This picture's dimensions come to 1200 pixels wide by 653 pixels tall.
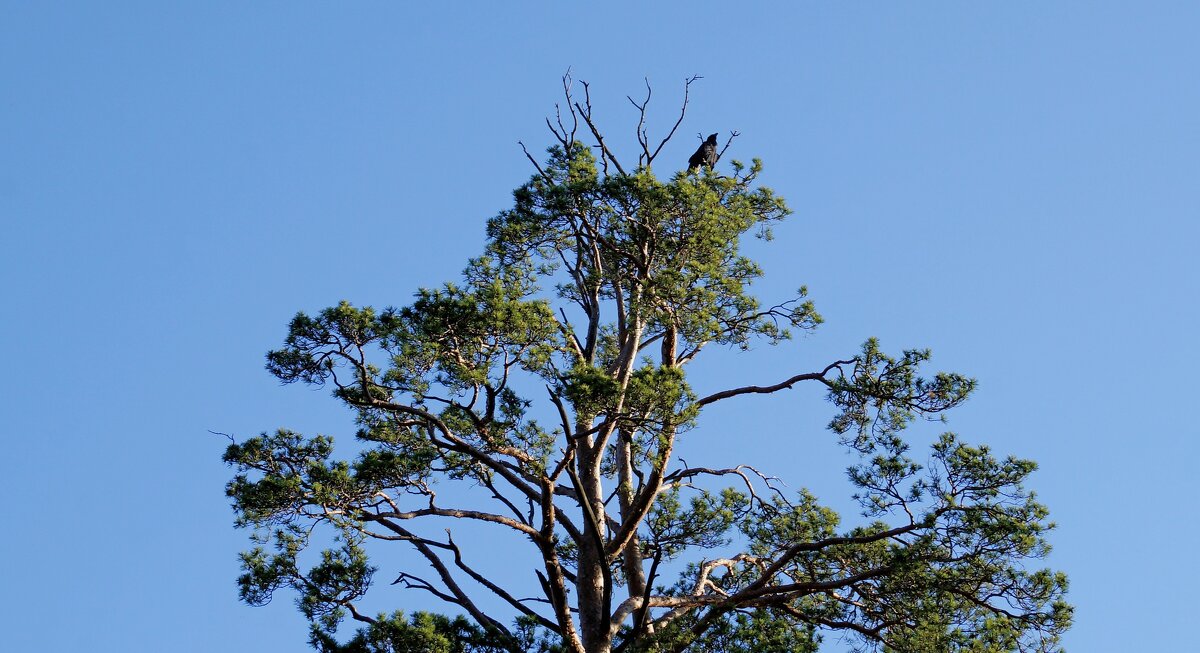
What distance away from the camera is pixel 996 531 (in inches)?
454

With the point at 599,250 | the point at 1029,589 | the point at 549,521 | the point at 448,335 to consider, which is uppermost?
the point at 599,250

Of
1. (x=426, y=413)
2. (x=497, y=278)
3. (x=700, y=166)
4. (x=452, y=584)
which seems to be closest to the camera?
(x=426, y=413)

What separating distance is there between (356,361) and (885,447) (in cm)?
478

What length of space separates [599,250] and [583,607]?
3.51m

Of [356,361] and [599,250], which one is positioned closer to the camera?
[356,361]

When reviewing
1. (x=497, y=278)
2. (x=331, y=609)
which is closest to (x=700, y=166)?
(x=497, y=278)

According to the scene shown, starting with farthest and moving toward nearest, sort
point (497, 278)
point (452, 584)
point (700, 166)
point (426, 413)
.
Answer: point (700, 166) → point (497, 278) → point (452, 584) → point (426, 413)

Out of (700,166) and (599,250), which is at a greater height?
(700,166)

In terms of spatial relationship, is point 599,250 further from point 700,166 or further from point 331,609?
point 331,609

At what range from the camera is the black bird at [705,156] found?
14580mm

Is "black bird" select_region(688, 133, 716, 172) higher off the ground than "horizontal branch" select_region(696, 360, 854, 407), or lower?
higher

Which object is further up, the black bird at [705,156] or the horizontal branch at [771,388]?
the black bird at [705,156]

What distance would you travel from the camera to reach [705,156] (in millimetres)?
14617

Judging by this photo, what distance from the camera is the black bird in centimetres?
1458
